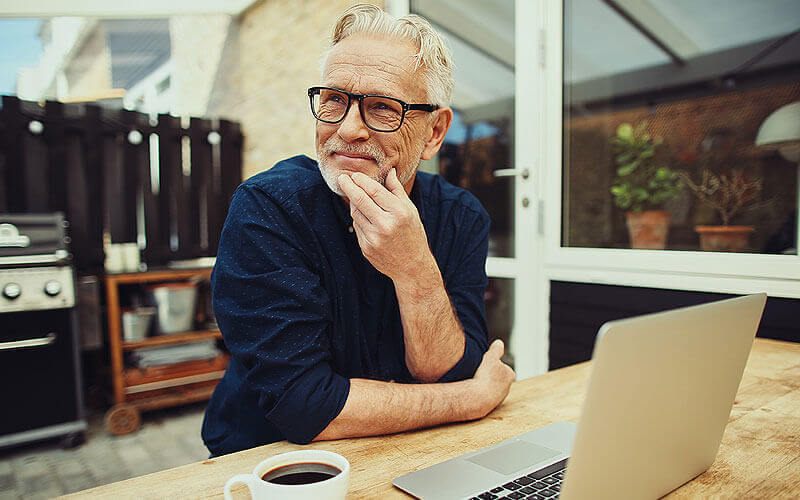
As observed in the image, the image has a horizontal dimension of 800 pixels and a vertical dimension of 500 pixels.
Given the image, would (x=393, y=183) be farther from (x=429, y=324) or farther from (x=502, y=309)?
(x=502, y=309)

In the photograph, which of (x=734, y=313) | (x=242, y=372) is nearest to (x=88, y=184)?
(x=242, y=372)

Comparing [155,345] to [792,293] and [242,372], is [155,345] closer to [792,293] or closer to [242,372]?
[242,372]

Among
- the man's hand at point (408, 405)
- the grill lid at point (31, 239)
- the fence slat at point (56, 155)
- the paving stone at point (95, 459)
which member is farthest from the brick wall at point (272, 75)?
the man's hand at point (408, 405)

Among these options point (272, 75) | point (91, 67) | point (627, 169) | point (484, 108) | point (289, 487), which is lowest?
point (289, 487)

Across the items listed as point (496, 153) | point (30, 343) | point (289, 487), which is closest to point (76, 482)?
point (30, 343)

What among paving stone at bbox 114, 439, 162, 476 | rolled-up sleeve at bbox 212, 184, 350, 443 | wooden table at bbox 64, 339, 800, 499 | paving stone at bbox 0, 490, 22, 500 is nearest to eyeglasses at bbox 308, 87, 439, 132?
rolled-up sleeve at bbox 212, 184, 350, 443

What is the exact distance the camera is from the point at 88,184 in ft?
10.6

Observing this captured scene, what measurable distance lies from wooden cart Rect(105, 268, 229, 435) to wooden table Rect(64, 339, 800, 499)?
248 centimetres

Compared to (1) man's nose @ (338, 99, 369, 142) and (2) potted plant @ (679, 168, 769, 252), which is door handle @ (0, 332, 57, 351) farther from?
(2) potted plant @ (679, 168, 769, 252)

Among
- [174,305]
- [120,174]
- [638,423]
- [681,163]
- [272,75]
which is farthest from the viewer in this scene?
[272,75]

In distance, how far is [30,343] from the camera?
2473mm

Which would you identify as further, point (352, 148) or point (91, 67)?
point (91, 67)

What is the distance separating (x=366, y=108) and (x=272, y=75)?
2.98 m

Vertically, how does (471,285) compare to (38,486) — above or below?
above
